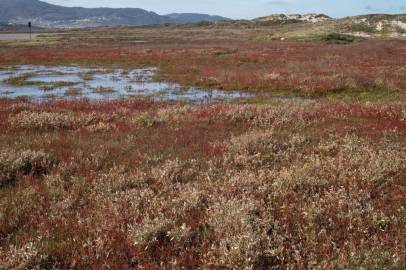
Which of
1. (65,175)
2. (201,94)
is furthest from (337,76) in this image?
(65,175)

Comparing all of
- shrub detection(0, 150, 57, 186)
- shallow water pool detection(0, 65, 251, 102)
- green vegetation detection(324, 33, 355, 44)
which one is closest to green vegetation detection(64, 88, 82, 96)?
shallow water pool detection(0, 65, 251, 102)

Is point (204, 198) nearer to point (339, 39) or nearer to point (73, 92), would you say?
point (73, 92)

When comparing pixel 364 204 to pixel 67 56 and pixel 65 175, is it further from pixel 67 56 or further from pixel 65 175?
pixel 67 56

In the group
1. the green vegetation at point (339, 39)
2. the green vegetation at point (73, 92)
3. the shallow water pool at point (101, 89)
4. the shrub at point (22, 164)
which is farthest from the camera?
the green vegetation at point (339, 39)

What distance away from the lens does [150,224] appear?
6.33 metres

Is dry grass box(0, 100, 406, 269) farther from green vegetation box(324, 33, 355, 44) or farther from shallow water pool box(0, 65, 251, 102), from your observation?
green vegetation box(324, 33, 355, 44)

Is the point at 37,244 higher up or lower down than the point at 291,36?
lower down

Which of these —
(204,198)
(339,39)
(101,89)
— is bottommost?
(204,198)

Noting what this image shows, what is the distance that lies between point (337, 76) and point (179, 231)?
2459cm

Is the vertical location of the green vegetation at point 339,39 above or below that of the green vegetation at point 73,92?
above

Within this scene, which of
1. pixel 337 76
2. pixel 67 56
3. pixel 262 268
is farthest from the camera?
pixel 67 56

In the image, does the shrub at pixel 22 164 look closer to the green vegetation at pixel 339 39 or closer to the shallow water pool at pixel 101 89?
the shallow water pool at pixel 101 89

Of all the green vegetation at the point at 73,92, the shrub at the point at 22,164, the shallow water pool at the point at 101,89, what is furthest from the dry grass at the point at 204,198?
the green vegetation at the point at 73,92

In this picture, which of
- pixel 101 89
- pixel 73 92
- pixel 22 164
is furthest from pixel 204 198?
pixel 101 89
